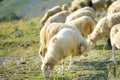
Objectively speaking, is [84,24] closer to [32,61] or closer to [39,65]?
[32,61]

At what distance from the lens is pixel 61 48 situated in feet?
46.9

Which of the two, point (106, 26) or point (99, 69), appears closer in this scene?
point (99, 69)

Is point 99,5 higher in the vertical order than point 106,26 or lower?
higher

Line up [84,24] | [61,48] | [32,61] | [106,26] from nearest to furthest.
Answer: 1. [61,48]
2. [106,26]
3. [32,61]
4. [84,24]

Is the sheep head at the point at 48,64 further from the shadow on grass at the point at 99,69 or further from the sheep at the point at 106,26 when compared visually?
the sheep at the point at 106,26

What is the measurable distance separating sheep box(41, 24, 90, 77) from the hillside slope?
5093 inches

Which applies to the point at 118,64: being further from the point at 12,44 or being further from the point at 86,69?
the point at 12,44

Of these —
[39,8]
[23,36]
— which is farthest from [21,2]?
[23,36]

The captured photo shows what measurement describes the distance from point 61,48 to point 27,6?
6476 inches

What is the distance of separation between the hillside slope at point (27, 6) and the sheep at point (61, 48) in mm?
129357

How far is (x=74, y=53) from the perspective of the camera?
50.0 feet

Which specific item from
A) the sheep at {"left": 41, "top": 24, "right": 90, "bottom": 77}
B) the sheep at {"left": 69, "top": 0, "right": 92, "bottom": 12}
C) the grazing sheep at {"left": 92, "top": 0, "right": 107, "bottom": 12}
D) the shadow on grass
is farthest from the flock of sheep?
the grazing sheep at {"left": 92, "top": 0, "right": 107, "bottom": 12}

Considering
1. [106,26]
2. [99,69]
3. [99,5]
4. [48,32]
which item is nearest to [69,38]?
[99,69]

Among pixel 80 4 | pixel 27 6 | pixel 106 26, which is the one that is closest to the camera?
pixel 106 26
